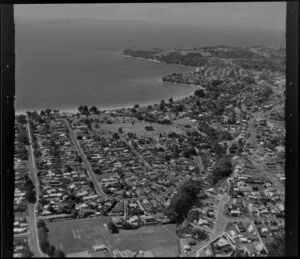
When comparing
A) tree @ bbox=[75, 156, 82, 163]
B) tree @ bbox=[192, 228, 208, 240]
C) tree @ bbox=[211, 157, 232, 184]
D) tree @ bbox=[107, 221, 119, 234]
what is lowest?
tree @ bbox=[192, 228, 208, 240]

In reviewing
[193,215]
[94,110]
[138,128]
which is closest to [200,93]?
[138,128]

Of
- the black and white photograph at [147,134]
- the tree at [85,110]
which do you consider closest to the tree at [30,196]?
the black and white photograph at [147,134]

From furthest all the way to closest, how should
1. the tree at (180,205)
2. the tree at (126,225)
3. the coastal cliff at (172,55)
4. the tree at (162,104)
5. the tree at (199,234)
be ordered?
1. the tree at (162,104)
2. the coastal cliff at (172,55)
3. the tree at (180,205)
4. the tree at (126,225)
5. the tree at (199,234)

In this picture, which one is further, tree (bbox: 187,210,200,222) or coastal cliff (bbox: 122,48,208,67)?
coastal cliff (bbox: 122,48,208,67)

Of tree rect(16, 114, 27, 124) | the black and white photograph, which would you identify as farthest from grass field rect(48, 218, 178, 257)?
tree rect(16, 114, 27, 124)

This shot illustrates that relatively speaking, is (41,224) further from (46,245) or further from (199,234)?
(199,234)

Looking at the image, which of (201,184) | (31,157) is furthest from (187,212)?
(31,157)

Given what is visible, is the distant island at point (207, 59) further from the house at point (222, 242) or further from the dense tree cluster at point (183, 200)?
the house at point (222, 242)

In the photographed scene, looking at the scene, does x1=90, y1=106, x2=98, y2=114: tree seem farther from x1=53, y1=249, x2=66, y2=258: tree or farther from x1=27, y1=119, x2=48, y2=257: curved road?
x1=53, y1=249, x2=66, y2=258: tree
